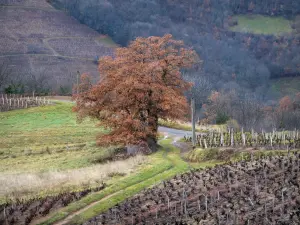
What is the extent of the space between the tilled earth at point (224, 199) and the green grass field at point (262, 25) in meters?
160

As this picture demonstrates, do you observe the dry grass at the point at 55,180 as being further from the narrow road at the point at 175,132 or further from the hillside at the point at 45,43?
the hillside at the point at 45,43

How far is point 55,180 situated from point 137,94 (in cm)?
1425

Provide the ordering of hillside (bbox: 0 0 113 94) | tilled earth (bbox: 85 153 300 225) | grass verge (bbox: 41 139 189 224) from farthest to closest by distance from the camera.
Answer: hillside (bbox: 0 0 113 94)
grass verge (bbox: 41 139 189 224)
tilled earth (bbox: 85 153 300 225)

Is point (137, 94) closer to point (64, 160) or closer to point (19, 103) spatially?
point (64, 160)

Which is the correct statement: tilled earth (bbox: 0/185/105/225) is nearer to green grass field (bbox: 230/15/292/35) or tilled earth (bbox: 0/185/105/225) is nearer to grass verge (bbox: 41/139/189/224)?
grass verge (bbox: 41/139/189/224)

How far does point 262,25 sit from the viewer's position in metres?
187

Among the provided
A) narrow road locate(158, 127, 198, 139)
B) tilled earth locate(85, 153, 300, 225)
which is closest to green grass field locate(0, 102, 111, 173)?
narrow road locate(158, 127, 198, 139)

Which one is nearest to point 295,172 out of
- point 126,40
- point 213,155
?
point 213,155

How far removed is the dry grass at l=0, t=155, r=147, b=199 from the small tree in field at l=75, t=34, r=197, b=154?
26.5 ft

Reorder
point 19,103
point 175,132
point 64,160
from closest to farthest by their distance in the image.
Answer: point 64,160
point 175,132
point 19,103

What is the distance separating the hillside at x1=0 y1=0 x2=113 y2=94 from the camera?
13200cm

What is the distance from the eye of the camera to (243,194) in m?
23.9

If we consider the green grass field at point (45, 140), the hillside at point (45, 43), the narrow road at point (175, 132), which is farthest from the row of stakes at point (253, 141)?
the hillside at point (45, 43)

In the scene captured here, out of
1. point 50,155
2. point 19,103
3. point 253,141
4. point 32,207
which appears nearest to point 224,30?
point 19,103
